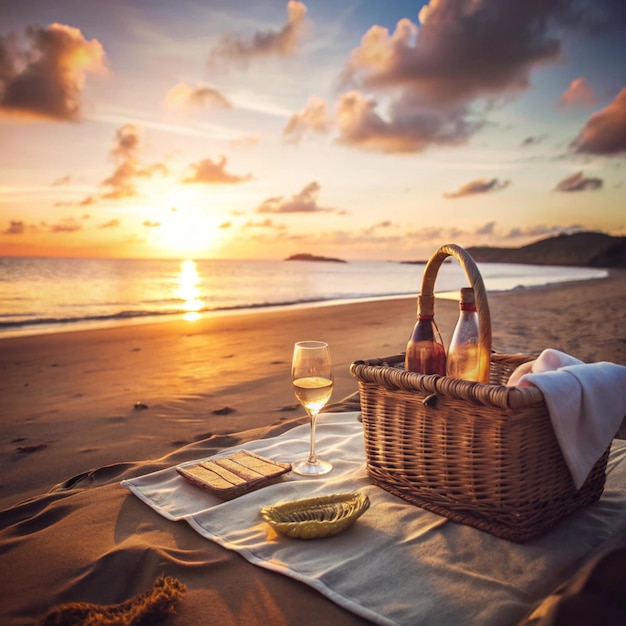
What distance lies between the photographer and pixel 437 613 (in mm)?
1442

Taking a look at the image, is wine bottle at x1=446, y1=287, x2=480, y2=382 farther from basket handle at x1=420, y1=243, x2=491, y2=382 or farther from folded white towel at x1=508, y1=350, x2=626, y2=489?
folded white towel at x1=508, y1=350, x2=626, y2=489

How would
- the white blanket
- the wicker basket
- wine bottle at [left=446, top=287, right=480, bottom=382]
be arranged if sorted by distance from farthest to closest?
1. wine bottle at [left=446, top=287, right=480, bottom=382]
2. the wicker basket
3. the white blanket

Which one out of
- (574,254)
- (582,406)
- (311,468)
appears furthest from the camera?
(574,254)

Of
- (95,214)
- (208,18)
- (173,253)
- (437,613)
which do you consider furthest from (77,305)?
(173,253)

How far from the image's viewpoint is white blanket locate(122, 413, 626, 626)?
1.49 metres

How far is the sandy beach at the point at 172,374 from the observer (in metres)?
3.66

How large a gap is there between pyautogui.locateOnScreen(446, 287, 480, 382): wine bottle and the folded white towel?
0.24 meters

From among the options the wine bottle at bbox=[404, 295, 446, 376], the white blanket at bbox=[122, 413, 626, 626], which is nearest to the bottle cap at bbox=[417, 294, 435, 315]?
the wine bottle at bbox=[404, 295, 446, 376]

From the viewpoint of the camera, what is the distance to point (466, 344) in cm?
208

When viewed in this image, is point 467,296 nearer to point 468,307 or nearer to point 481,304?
point 468,307

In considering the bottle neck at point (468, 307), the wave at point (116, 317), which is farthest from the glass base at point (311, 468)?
the wave at point (116, 317)

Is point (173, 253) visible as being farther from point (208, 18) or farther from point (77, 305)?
point (208, 18)

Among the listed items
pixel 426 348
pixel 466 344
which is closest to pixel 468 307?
pixel 466 344

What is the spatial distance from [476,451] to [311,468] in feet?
3.03
